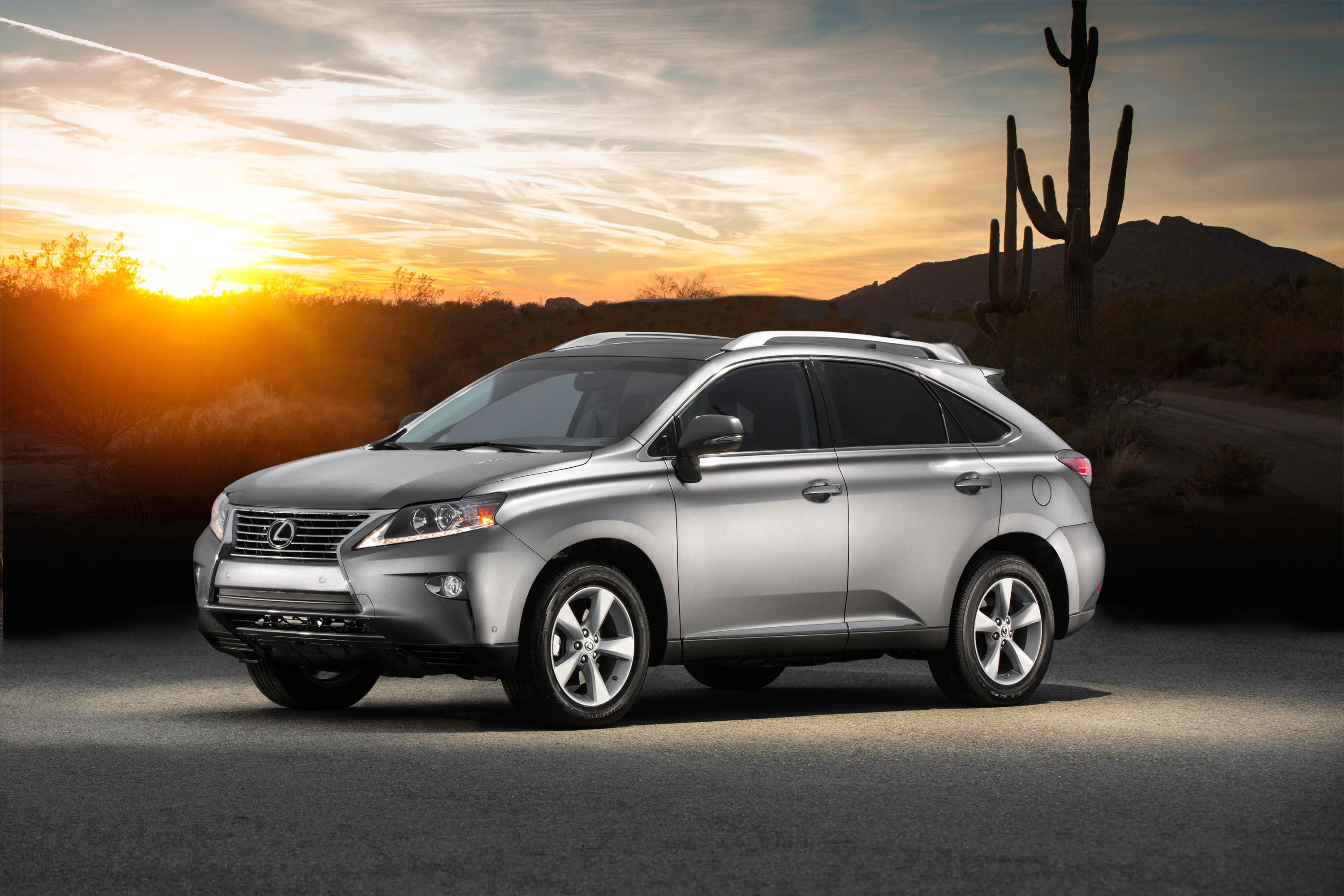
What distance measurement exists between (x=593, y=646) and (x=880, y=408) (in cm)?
244

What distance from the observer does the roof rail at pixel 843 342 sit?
9828 millimetres

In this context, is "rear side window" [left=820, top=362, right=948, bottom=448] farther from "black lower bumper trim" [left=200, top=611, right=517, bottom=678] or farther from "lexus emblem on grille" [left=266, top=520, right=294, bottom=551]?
"lexus emblem on grille" [left=266, top=520, right=294, bottom=551]

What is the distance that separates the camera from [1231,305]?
5288 cm

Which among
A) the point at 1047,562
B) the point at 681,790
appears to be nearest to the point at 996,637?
the point at 1047,562

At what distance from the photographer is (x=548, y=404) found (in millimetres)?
10500

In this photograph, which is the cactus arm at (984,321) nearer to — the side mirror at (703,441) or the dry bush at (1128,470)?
the dry bush at (1128,470)

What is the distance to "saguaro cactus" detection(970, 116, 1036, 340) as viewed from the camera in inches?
1213

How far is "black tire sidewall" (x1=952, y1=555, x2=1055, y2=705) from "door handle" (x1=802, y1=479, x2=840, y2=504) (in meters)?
1.17

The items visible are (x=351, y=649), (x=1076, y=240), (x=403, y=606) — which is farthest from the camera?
(x=1076, y=240)

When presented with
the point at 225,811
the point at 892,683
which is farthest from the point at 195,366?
the point at 225,811

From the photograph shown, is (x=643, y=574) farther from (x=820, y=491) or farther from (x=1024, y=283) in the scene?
(x=1024, y=283)

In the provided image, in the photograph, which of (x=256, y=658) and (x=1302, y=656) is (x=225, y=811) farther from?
(x=1302, y=656)

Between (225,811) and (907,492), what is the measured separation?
4.44m

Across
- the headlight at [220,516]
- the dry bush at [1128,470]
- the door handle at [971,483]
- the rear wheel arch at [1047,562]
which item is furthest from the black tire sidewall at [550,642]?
the dry bush at [1128,470]
